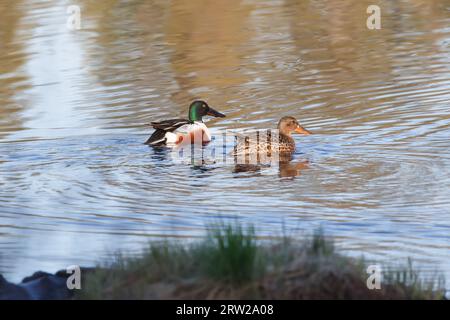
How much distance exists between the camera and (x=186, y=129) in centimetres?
1547

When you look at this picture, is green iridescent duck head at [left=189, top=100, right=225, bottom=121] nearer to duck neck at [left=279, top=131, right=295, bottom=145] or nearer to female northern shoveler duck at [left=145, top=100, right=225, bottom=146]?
female northern shoveler duck at [left=145, top=100, right=225, bottom=146]

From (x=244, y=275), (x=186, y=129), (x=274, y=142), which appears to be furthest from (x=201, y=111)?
(x=244, y=275)

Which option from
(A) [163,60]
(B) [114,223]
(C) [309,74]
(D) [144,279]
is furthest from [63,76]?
(D) [144,279]

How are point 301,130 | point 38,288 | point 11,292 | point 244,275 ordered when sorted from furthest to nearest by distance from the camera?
point 301,130 < point 38,288 < point 11,292 < point 244,275

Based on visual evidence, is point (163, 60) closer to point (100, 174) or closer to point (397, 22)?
point (397, 22)

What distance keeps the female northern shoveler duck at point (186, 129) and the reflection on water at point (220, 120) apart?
288 mm

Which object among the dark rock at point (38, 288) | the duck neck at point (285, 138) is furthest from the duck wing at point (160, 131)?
A: the dark rock at point (38, 288)

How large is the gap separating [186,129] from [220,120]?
151cm

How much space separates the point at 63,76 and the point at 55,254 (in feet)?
37.3

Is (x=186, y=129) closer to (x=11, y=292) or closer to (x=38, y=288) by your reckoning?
(x=38, y=288)

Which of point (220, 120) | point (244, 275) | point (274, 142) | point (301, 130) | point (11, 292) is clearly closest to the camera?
point (244, 275)

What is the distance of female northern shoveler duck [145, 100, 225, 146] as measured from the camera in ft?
49.2

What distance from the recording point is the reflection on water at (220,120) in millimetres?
9984
